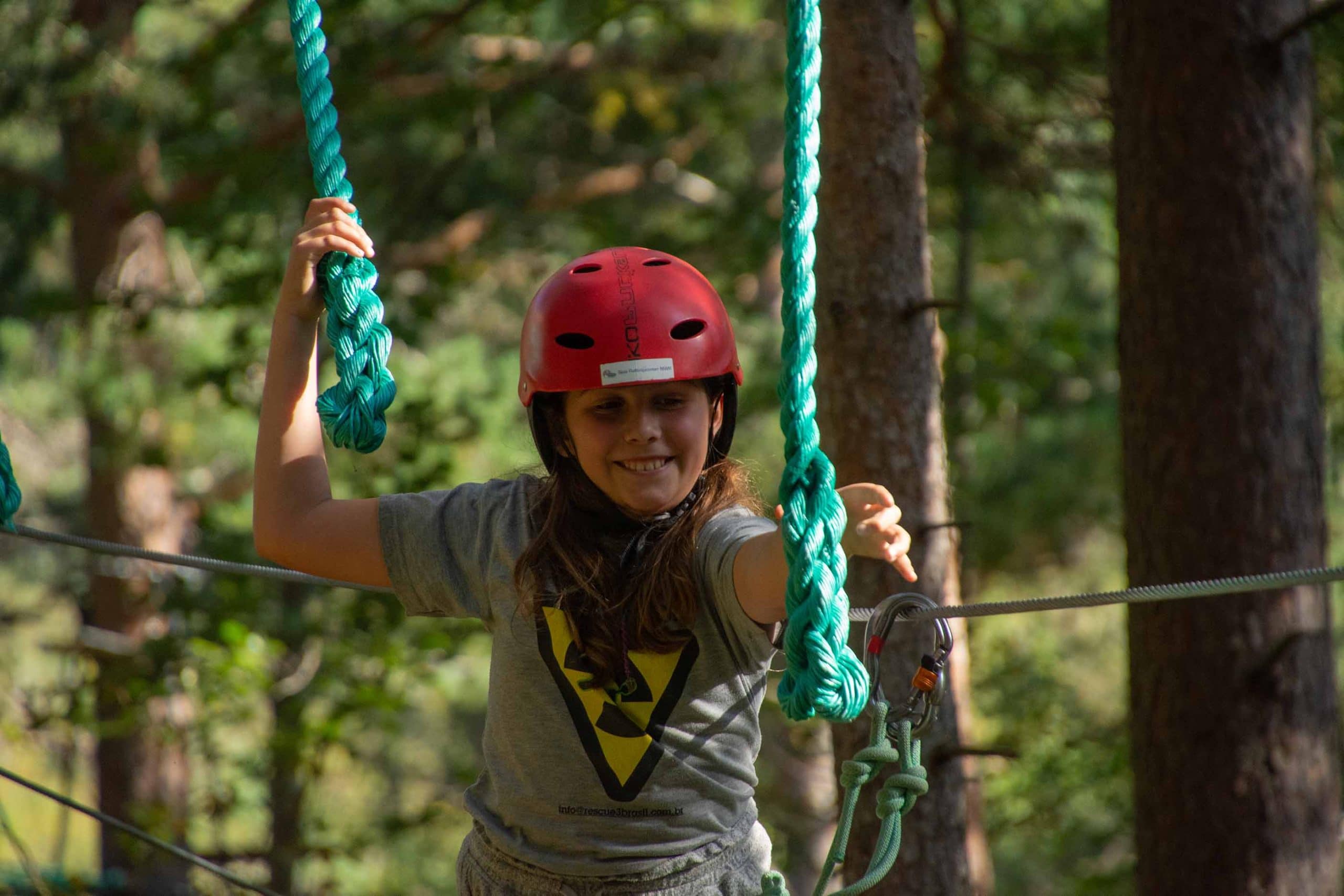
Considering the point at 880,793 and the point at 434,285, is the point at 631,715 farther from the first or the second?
Answer: the point at 434,285

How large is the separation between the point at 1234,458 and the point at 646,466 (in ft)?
5.81

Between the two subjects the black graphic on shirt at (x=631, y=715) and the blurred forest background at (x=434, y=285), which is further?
the blurred forest background at (x=434, y=285)

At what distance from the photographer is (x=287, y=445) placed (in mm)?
1750

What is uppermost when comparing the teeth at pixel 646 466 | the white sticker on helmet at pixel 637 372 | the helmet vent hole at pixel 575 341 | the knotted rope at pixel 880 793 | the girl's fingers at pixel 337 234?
the girl's fingers at pixel 337 234

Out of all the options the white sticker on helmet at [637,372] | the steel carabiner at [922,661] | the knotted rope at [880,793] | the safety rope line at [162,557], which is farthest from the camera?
the safety rope line at [162,557]

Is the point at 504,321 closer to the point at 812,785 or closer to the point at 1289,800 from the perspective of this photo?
the point at 812,785

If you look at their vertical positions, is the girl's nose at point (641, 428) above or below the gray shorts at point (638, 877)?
above

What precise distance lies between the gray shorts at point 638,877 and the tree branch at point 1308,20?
225 centimetres

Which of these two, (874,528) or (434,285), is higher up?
(434,285)

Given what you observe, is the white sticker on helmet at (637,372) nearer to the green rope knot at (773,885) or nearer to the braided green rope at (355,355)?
the braided green rope at (355,355)

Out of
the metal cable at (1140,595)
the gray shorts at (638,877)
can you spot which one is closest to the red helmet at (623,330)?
the metal cable at (1140,595)

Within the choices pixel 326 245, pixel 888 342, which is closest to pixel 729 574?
pixel 326 245

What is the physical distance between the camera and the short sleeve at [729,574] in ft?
5.32

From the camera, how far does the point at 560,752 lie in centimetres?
171
